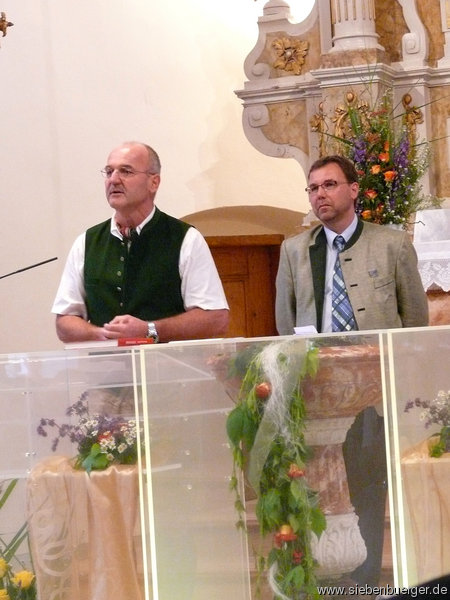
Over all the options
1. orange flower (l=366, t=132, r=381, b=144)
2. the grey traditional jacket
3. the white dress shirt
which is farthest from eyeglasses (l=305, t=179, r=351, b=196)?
orange flower (l=366, t=132, r=381, b=144)

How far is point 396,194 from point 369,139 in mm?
408

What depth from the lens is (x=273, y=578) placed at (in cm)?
337

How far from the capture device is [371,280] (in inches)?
176

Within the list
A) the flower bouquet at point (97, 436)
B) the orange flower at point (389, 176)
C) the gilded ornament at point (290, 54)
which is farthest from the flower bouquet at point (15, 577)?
the gilded ornament at point (290, 54)

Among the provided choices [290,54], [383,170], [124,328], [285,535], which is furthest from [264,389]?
[290,54]

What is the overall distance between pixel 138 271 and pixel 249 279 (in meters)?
5.92

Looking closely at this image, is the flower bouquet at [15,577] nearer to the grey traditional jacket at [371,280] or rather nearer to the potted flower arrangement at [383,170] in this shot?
the grey traditional jacket at [371,280]

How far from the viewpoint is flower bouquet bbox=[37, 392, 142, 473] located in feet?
11.4

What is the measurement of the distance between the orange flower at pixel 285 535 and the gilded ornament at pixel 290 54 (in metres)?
5.35

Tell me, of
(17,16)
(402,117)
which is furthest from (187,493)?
(17,16)

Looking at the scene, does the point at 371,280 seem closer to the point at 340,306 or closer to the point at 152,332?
the point at 340,306

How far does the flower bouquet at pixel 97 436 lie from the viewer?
3473 millimetres

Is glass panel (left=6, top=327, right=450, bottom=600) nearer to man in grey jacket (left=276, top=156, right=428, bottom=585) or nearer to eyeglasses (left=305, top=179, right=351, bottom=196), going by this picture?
man in grey jacket (left=276, top=156, right=428, bottom=585)

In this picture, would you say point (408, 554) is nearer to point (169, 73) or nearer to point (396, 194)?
point (396, 194)
